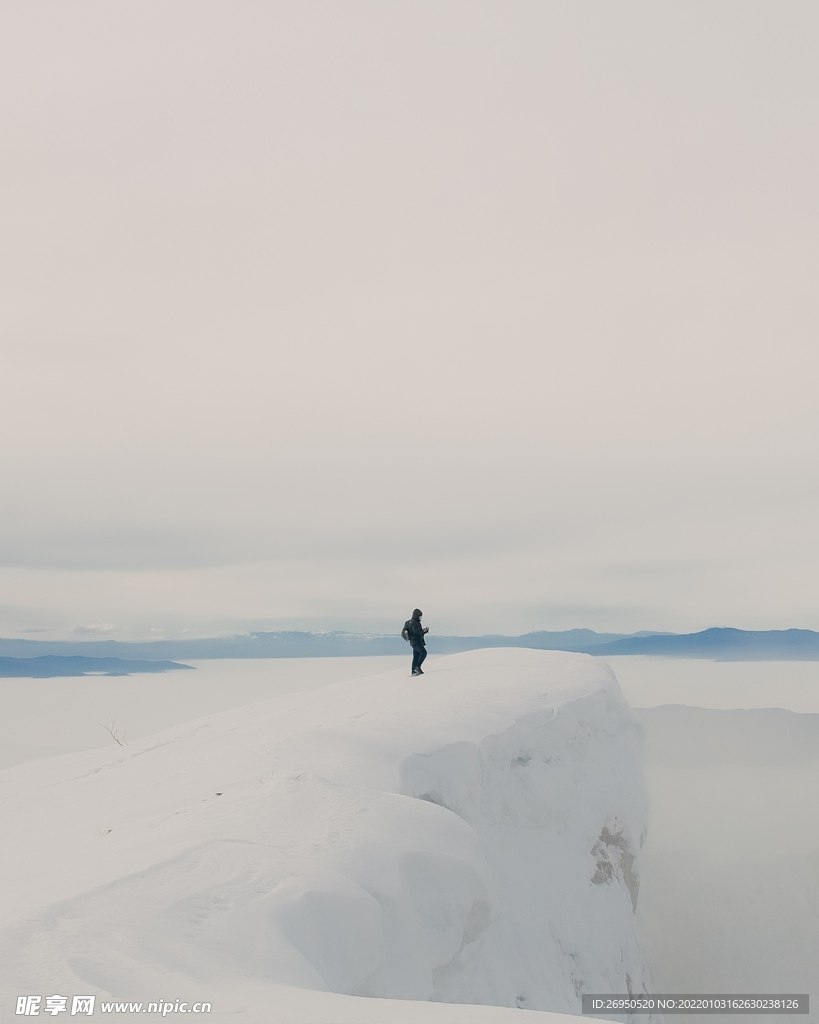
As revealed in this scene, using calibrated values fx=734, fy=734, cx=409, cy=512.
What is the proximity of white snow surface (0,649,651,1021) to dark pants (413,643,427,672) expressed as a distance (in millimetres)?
625

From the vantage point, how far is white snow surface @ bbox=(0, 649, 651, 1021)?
14.2 feet

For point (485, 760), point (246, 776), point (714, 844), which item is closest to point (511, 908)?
point (485, 760)

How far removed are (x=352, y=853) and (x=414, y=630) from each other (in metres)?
10.2

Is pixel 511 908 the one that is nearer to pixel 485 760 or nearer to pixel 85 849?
pixel 485 760

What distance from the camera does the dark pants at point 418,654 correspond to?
16.3m

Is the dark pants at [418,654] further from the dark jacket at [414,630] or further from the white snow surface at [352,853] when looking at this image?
the white snow surface at [352,853]

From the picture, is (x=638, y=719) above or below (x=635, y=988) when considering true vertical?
above

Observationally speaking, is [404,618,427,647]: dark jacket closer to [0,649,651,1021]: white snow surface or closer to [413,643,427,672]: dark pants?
[413,643,427,672]: dark pants

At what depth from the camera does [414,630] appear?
1609 centimetres

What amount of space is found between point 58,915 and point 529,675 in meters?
11.5

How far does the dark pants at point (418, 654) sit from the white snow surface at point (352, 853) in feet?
2.05

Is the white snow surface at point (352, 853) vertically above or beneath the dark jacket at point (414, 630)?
beneath

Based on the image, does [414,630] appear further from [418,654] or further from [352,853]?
[352,853]

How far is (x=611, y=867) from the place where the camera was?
1258 cm
